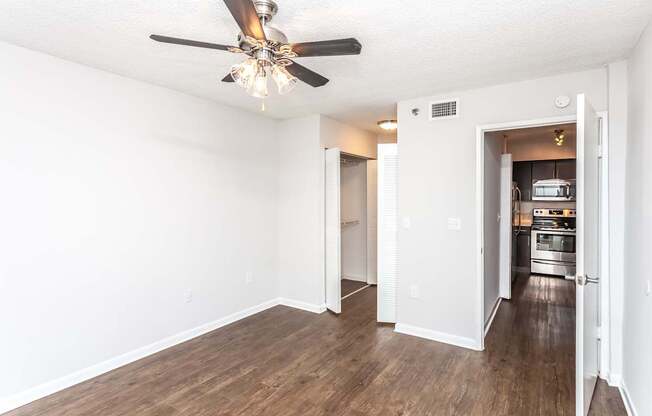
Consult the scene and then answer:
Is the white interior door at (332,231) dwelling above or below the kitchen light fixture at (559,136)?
below

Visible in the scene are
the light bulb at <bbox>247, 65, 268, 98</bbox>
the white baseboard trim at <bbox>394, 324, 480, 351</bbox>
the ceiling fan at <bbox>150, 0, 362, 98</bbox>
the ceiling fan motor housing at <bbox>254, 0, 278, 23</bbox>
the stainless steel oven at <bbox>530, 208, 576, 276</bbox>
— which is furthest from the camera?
the stainless steel oven at <bbox>530, 208, 576, 276</bbox>

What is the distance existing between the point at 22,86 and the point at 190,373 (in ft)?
8.14

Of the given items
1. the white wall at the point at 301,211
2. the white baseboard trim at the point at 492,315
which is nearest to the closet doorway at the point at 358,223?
the white wall at the point at 301,211

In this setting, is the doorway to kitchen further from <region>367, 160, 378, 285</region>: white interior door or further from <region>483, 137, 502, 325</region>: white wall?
<region>367, 160, 378, 285</region>: white interior door

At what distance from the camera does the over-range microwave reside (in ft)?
20.4

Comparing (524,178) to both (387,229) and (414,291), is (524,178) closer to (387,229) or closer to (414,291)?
(387,229)

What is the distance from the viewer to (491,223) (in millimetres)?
4273

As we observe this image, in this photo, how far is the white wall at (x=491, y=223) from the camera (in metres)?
3.86

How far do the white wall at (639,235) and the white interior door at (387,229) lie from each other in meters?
1.96

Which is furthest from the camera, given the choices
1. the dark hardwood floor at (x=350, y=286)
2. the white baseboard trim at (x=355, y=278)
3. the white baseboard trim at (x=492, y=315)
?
the white baseboard trim at (x=355, y=278)

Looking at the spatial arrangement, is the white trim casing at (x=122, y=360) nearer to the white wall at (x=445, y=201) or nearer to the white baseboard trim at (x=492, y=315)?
the white wall at (x=445, y=201)

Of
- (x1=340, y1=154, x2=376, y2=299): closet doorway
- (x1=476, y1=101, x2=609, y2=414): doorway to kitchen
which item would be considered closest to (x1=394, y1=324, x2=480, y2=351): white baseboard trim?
(x1=476, y1=101, x2=609, y2=414): doorway to kitchen

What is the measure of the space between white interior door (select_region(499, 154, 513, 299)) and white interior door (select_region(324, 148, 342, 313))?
244 centimetres

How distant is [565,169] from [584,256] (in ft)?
16.6
